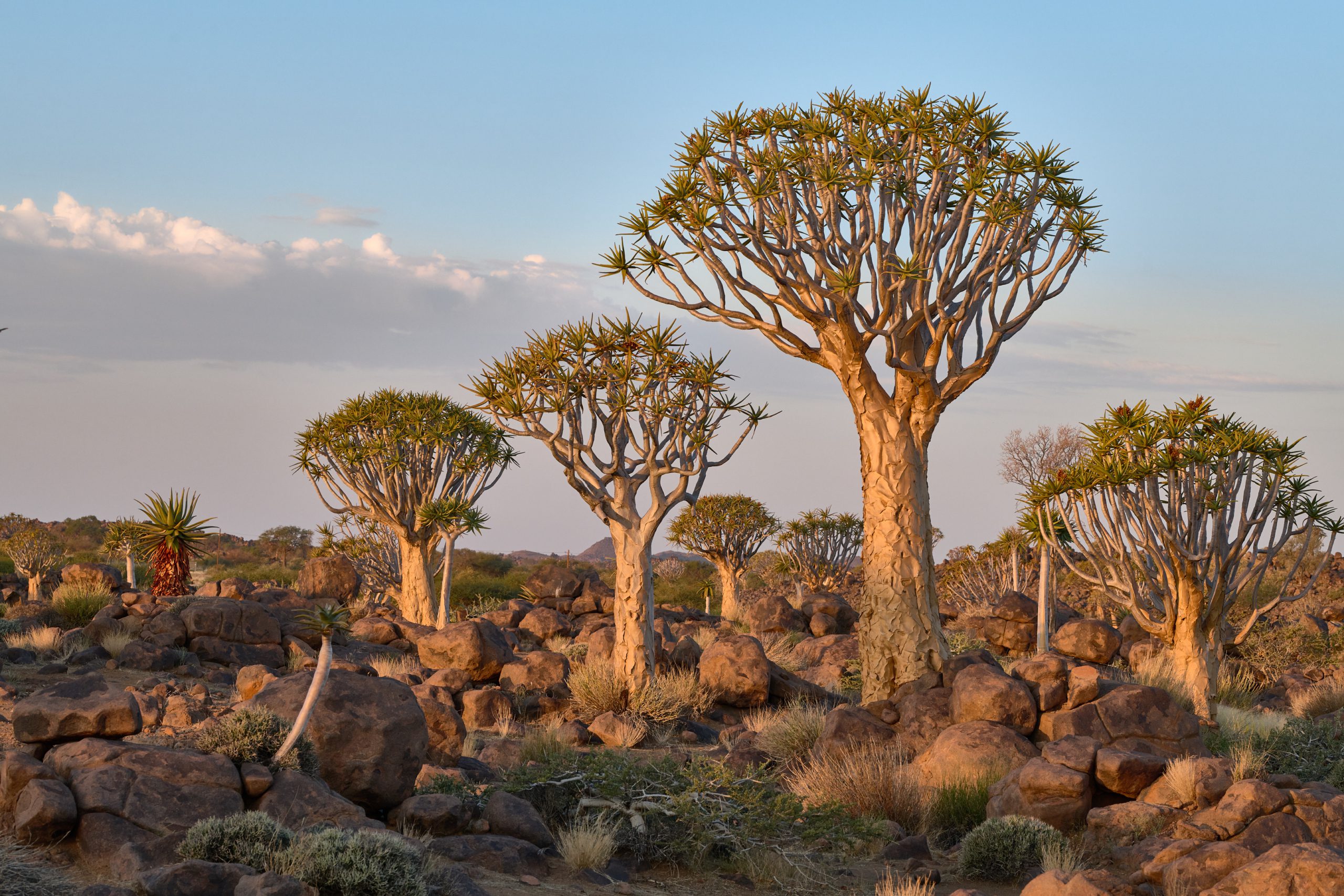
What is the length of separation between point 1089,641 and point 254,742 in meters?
15.2

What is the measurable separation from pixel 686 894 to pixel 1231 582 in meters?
11.6

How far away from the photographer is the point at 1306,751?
1177cm

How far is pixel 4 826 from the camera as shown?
6207 millimetres

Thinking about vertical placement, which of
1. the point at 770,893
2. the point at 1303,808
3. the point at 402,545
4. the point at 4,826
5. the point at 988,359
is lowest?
the point at 770,893

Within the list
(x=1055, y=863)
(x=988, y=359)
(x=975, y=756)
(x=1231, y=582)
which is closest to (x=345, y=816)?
(x=1055, y=863)

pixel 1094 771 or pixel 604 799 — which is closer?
pixel 604 799

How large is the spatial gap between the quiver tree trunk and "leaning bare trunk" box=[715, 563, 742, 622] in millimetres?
16111

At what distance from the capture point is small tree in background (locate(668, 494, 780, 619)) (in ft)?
104

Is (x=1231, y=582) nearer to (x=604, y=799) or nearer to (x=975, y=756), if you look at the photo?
(x=975, y=756)

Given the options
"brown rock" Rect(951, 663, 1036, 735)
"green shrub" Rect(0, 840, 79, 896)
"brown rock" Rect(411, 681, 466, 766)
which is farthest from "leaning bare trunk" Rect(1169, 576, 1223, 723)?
"green shrub" Rect(0, 840, 79, 896)

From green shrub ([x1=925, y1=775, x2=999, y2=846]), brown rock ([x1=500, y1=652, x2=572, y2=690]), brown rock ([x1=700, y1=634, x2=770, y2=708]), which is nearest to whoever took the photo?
green shrub ([x1=925, y1=775, x2=999, y2=846])

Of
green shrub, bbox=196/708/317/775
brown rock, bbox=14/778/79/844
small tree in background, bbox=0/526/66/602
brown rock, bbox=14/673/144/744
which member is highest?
small tree in background, bbox=0/526/66/602

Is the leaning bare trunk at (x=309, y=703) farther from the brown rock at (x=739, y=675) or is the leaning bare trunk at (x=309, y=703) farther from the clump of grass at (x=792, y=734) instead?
the brown rock at (x=739, y=675)

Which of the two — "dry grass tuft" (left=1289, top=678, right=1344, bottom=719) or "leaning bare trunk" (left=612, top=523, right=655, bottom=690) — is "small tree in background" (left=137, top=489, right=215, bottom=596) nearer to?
"leaning bare trunk" (left=612, top=523, right=655, bottom=690)
